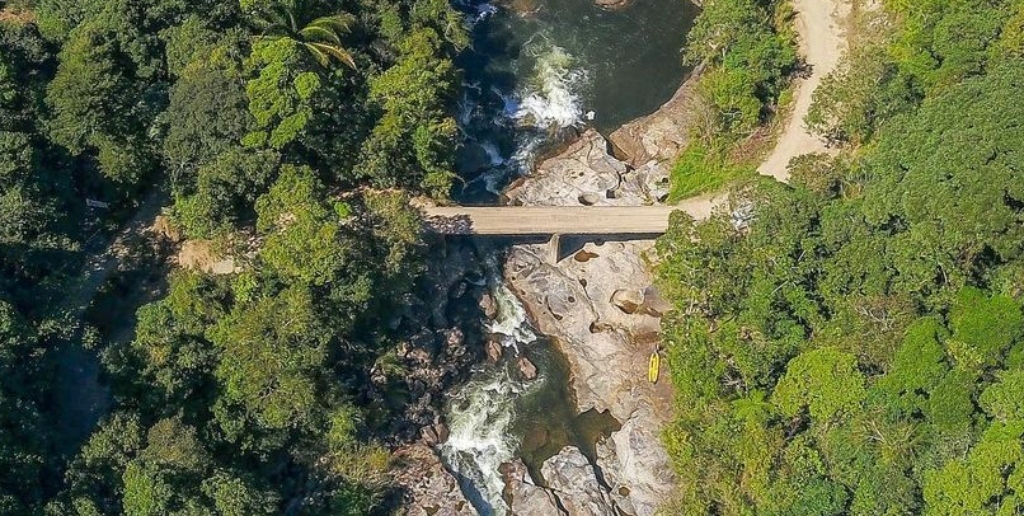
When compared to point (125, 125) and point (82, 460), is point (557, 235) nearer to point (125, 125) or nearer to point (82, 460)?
point (125, 125)

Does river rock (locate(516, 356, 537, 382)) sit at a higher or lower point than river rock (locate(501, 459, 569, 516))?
higher

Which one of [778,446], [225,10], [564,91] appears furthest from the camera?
[564,91]

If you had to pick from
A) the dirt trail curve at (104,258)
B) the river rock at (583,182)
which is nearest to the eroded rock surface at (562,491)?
the river rock at (583,182)

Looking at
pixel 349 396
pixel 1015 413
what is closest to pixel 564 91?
pixel 349 396

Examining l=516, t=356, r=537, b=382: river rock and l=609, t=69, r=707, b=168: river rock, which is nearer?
l=516, t=356, r=537, b=382: river rock

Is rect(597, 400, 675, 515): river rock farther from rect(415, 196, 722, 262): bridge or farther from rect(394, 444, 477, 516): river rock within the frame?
rect(415, 196, 722, 262): bridge

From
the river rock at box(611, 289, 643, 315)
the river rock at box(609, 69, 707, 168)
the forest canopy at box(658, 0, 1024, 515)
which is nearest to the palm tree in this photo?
the river rock at box(609, 69, 707, 168)

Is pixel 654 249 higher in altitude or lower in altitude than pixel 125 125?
lower
